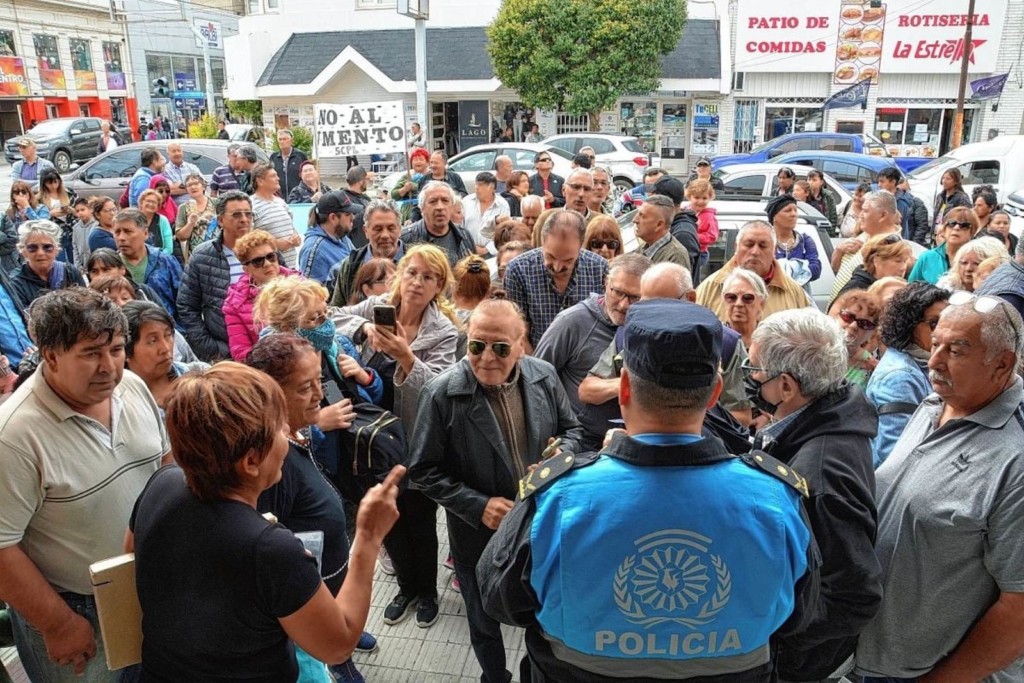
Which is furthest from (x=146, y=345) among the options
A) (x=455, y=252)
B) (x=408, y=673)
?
(x=455, y=252)

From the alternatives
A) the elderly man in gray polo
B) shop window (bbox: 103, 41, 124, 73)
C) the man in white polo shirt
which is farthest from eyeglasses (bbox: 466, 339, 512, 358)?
shop window (bbox: 103, 41, 124, 73)

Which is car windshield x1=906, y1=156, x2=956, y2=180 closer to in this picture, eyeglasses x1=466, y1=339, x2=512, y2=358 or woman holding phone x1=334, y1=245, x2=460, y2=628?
woman holding phone x1=334, y1=245, x2=460, y2=628

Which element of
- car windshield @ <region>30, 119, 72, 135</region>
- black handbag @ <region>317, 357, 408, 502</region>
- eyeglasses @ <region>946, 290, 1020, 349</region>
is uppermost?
car windshield @ <region>30, 119, 72, 135</region>

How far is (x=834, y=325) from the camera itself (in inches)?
93.1

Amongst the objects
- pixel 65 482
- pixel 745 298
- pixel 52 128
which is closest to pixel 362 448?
pixel 65 482

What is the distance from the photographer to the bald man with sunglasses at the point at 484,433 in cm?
284

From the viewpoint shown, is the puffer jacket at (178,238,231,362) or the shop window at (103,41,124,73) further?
the shop window at (103,41,124,73)

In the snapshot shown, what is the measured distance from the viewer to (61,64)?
36469mm

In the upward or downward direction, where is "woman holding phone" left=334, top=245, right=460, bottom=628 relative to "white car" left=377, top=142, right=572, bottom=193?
downward

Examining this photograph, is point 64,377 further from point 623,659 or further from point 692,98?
point 692,98

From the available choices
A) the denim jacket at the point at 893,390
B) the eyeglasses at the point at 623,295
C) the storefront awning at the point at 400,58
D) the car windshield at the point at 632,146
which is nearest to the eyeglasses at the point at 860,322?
the denim jacket at the point at 893,390

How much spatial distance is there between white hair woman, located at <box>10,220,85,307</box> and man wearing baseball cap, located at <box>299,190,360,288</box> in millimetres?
1637

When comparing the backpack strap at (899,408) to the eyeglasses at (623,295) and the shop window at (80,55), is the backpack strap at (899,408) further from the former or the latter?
the shop window at (80,55)

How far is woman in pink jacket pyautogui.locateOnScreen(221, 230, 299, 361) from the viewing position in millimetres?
4293
